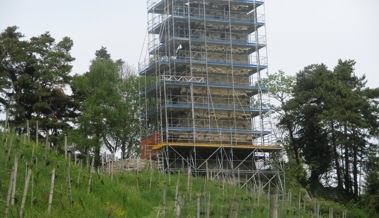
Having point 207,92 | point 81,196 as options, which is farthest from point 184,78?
point 81,196

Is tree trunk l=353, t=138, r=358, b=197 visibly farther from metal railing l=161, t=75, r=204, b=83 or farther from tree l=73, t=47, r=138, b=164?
tree l=73, t=47, r=138, b=164

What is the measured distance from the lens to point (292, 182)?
149ft

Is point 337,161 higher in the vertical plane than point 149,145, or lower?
lower

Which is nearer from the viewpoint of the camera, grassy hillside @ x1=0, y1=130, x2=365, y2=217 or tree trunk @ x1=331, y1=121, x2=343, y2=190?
grassy hillside @ x1=0, y1=130, x2=365, y2=217

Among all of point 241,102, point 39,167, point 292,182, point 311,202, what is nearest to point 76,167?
point 39,167

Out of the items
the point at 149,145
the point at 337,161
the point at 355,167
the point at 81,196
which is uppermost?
the point at 149,145

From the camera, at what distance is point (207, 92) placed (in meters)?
49.1

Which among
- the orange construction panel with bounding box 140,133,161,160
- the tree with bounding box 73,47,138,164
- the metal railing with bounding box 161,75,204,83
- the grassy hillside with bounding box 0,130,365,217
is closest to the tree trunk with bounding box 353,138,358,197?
the metal railing with bounding box 161,75,204,83

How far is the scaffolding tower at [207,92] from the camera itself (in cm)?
4691

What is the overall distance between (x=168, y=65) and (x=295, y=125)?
382 inches

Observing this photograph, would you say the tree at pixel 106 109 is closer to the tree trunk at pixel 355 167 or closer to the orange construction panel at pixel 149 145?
the orange construction panel at pixel 149 145

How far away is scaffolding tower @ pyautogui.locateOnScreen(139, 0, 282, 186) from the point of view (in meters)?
46.9

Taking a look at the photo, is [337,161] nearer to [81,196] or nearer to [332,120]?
[332,120]

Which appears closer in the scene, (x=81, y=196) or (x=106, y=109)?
(x=81, y=196)
